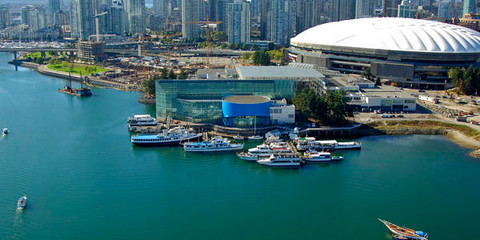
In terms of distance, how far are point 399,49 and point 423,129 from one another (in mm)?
9637

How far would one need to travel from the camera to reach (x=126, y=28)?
6975 cm

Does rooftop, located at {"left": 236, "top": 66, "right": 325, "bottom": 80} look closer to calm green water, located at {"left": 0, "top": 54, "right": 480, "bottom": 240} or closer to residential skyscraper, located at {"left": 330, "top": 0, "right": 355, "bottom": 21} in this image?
calm green water, located at {"left": 0, "top": 54, "right": 480, "bottom": 240}

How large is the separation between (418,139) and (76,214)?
1305 centimetres

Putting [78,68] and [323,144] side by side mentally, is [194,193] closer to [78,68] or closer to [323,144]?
[323,144]

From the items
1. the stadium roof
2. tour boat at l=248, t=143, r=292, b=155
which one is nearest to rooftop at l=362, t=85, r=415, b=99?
the stadium roof

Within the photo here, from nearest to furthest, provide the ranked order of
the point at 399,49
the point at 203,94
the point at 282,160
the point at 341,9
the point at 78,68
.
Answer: the point at 282,160 < the point at 203,94 < the point at 399,49 < the point at 78,68 < the point at 341,9

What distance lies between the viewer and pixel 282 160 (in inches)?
611

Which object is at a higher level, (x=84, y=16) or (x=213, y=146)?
(x=84, y=16)

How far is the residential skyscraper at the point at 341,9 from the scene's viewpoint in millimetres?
69562

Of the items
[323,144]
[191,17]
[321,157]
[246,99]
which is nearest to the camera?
[321,157]

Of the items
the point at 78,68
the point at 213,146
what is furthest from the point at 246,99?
the point at 78,68

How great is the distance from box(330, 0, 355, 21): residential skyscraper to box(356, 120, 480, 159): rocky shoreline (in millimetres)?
52479

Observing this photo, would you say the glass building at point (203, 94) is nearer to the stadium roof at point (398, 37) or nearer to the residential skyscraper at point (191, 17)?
the stadium roof at point (398, 37)

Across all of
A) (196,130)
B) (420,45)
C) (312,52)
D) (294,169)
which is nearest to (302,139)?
(294,169)
